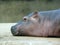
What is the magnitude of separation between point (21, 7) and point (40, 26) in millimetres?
6927

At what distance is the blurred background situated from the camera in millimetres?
9492

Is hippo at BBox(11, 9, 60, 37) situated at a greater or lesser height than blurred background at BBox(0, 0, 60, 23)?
greater

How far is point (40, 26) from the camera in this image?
306 centimetres

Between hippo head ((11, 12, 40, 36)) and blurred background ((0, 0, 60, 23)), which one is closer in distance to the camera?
hippo head ((11, 12, 40, 36))

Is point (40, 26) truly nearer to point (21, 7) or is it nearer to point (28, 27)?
point (28, 27)

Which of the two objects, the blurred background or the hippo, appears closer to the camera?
the hippo

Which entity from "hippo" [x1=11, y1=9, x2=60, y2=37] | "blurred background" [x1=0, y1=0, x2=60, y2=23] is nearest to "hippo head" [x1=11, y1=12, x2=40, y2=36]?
"hippo" [x1=11, y1=9, x2=60, y2=37]

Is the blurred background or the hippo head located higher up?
the hippo head

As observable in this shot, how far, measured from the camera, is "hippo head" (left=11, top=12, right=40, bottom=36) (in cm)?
305

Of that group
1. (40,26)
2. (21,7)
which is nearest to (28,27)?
(40,26)

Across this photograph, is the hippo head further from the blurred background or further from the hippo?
the blurred background

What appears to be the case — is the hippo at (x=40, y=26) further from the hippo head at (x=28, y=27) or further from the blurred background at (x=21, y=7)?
the blurred background at (x=21, y=7)

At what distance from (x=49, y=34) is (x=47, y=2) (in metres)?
7.50

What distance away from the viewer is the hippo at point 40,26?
2.99 m
